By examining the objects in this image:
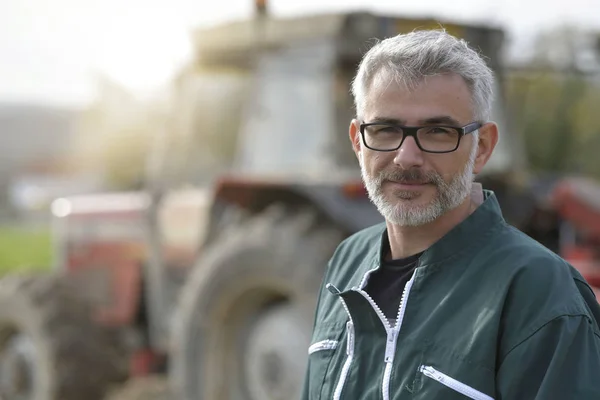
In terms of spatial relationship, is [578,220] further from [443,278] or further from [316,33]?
[443,278]

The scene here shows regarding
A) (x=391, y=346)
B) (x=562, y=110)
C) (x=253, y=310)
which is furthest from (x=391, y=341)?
(x=562, y=110)

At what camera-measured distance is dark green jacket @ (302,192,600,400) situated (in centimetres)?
149

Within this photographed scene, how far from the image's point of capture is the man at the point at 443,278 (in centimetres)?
151

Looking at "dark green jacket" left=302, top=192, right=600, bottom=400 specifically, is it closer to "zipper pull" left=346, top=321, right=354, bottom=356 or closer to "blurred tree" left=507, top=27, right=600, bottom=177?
"zipper pull" left=346, top=321, right=354, bottom=356

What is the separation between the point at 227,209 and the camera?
470cm

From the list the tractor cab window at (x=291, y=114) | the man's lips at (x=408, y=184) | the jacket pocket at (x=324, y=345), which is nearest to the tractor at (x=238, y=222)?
the tractor cab window at (x=291, y=114)

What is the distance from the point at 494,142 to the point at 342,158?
2571 mm

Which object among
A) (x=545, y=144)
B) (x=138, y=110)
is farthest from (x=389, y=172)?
(x=545, y=144)

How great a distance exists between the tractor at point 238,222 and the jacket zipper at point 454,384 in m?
2.35

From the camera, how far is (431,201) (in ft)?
5.59

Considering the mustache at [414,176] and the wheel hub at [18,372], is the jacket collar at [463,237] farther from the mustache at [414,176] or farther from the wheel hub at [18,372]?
the wheel hub at [18,372]

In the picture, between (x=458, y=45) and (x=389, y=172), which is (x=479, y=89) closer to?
(x=458, y=45)

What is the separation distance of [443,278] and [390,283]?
0.18 m

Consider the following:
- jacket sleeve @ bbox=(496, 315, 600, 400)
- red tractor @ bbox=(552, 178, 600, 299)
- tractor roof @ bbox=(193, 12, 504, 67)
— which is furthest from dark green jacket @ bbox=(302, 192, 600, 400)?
red tractor @ bbox=(552, 178, 600, 299)
